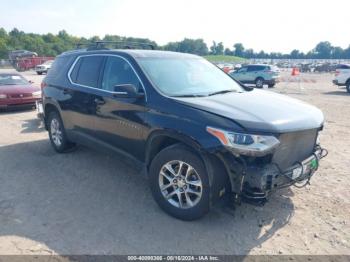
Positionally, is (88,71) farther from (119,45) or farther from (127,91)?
(127,91)

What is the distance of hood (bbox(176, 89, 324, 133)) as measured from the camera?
10.3ft

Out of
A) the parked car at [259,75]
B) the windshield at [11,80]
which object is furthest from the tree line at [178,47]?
the windshield at [11,80]

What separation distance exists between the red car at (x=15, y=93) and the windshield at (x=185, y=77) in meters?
7.57

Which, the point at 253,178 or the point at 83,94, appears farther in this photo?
the point at 83,94

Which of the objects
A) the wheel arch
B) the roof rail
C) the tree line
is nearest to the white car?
the roof rail

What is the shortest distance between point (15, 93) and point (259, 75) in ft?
52.0

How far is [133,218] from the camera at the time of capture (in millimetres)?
3646

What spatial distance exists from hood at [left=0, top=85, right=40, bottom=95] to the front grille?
9.50 meters

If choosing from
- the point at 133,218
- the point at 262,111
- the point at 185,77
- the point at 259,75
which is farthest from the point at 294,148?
the point at 259,75

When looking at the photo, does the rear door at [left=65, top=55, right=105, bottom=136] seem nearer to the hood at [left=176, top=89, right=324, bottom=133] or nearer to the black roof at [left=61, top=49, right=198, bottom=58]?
the black roof at [left=61, top=49, right=198, bottom=58]

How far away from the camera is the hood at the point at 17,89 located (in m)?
10.2

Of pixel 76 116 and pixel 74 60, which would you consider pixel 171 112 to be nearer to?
pixel 76 116

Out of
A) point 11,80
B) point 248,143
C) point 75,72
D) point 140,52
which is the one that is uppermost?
point 140,52

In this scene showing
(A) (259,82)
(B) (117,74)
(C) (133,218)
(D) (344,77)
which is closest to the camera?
(C) (133,218)
